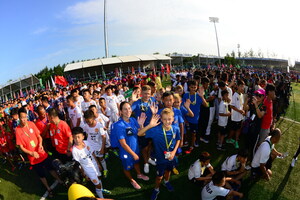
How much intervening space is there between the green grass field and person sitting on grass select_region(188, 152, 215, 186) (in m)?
0.40

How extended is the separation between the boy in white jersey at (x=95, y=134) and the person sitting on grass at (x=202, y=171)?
6.92 feet

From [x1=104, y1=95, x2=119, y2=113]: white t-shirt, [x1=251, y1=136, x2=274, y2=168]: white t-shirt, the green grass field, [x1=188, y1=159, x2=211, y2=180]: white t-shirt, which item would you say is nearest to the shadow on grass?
the green grass field

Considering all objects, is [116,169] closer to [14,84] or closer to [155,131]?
[155,131]

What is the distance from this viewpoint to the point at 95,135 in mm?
4289

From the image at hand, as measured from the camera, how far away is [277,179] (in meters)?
4.26

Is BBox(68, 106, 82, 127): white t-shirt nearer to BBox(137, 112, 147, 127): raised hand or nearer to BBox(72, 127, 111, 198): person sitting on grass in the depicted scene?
BBox(72, 127, 111, 198): person sitting on grass

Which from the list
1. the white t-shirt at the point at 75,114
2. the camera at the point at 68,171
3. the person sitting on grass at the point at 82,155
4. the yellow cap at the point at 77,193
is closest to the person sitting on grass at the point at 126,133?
the person sitting on grass at the point at 82,155

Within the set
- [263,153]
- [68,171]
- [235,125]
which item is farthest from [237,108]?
[68,171]

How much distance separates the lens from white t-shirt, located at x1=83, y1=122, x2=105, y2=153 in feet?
13.9

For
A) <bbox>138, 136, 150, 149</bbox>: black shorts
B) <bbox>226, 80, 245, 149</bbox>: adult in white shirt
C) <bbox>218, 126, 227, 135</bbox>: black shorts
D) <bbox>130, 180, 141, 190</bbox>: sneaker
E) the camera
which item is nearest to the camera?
the camera

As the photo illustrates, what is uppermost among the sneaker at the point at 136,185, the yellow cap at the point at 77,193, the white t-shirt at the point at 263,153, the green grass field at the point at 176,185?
the yellow cap at the point at 77,193

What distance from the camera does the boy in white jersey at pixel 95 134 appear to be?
411cm

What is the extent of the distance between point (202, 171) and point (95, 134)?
2.59 meters

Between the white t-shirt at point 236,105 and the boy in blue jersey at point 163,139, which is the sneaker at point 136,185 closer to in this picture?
the boy in blue jersey at point 163,139
